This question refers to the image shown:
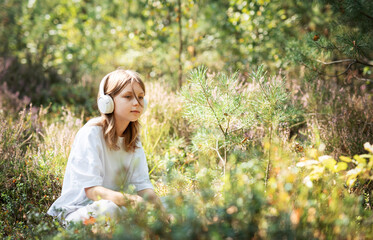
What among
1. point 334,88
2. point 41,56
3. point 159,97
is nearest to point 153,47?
point 41,56

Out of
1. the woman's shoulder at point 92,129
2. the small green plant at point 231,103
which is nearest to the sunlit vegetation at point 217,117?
the small green plant at point 231,103

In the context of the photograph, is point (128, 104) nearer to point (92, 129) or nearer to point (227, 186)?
point (92, 129)

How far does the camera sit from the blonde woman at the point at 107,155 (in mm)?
2080

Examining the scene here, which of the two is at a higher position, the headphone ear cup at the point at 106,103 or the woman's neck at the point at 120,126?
the headphone ear cup at the point at 106,103

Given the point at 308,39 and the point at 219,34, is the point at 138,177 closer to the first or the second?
the point at 308,39

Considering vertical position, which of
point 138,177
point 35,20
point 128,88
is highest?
point 35,20

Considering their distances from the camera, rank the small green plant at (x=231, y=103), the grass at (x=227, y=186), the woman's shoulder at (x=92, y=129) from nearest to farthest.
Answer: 1. the grass at (x=227, y=186)
2. the woman's shoulder at (x=92, y=129)
3. the small green plant at (x=231, y=103)

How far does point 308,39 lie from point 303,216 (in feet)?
7.23

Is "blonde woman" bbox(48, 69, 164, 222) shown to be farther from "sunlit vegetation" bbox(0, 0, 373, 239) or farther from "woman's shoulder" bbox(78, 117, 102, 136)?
"sunlit vegetation" bbox(0, 0, 373, 239)

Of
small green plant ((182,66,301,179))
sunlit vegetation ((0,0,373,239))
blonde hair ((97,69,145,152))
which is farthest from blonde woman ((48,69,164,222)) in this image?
small green plant ((182,66,301,179))

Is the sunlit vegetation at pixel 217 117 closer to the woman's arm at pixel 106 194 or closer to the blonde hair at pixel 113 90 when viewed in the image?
the woman's arm at pixel 106 194

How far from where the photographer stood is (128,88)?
227cm

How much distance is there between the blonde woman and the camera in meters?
2.08

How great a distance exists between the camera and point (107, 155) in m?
2.33
